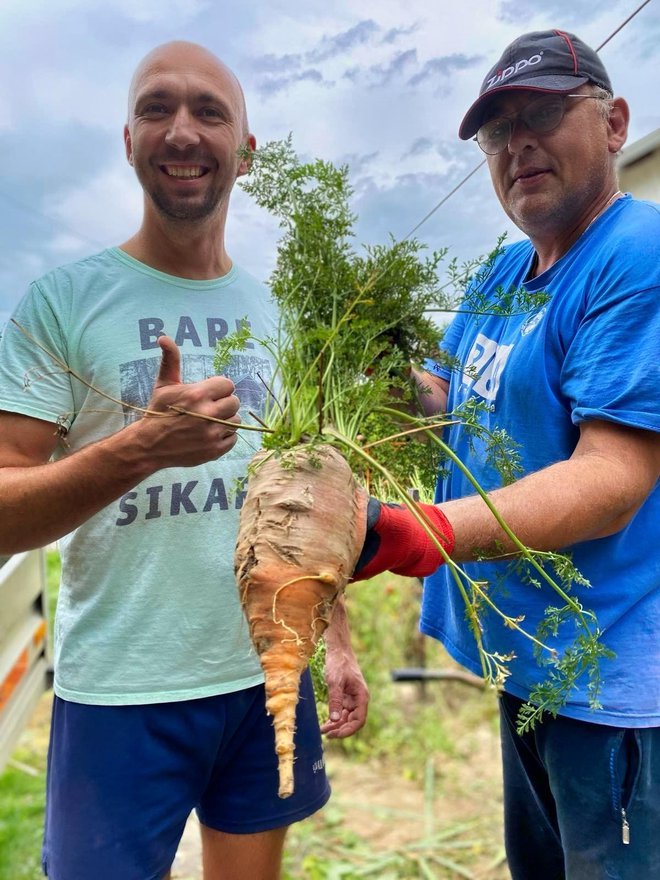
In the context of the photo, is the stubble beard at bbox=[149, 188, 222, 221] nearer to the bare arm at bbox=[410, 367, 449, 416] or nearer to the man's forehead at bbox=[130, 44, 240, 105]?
the man's forehead at bbox=[130, 44, 240, 105]

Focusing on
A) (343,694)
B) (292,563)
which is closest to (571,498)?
(292,563)

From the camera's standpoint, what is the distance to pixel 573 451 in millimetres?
1759

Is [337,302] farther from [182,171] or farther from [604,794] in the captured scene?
[604,794]

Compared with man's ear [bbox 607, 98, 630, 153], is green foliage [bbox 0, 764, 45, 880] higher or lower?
lower

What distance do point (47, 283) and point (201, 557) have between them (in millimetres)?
835

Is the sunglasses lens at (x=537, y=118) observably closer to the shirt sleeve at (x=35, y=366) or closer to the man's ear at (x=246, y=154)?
the man's ear at (x=246, y=154)

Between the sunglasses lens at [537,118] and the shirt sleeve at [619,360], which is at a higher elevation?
the sunglasses lens at [537,118]

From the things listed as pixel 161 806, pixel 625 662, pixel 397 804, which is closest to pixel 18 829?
pixel 397 804

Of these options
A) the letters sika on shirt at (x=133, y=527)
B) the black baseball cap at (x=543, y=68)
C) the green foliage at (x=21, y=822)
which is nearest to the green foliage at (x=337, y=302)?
the letters sika on shirt at (x=133, y=527)

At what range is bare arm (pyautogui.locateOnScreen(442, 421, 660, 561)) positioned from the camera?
1539 mm

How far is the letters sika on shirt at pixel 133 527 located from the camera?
72.5 inches

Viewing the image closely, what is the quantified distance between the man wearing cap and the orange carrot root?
0.39ft

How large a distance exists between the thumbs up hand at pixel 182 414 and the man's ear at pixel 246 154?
0.57 m

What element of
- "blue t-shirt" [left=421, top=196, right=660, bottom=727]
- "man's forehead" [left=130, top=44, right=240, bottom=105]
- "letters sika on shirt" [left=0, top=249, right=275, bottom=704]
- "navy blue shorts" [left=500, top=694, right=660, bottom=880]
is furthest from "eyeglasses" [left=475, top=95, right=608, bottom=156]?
"navy blue shorts" [left=500, top=694, right=660, bottom=880]
